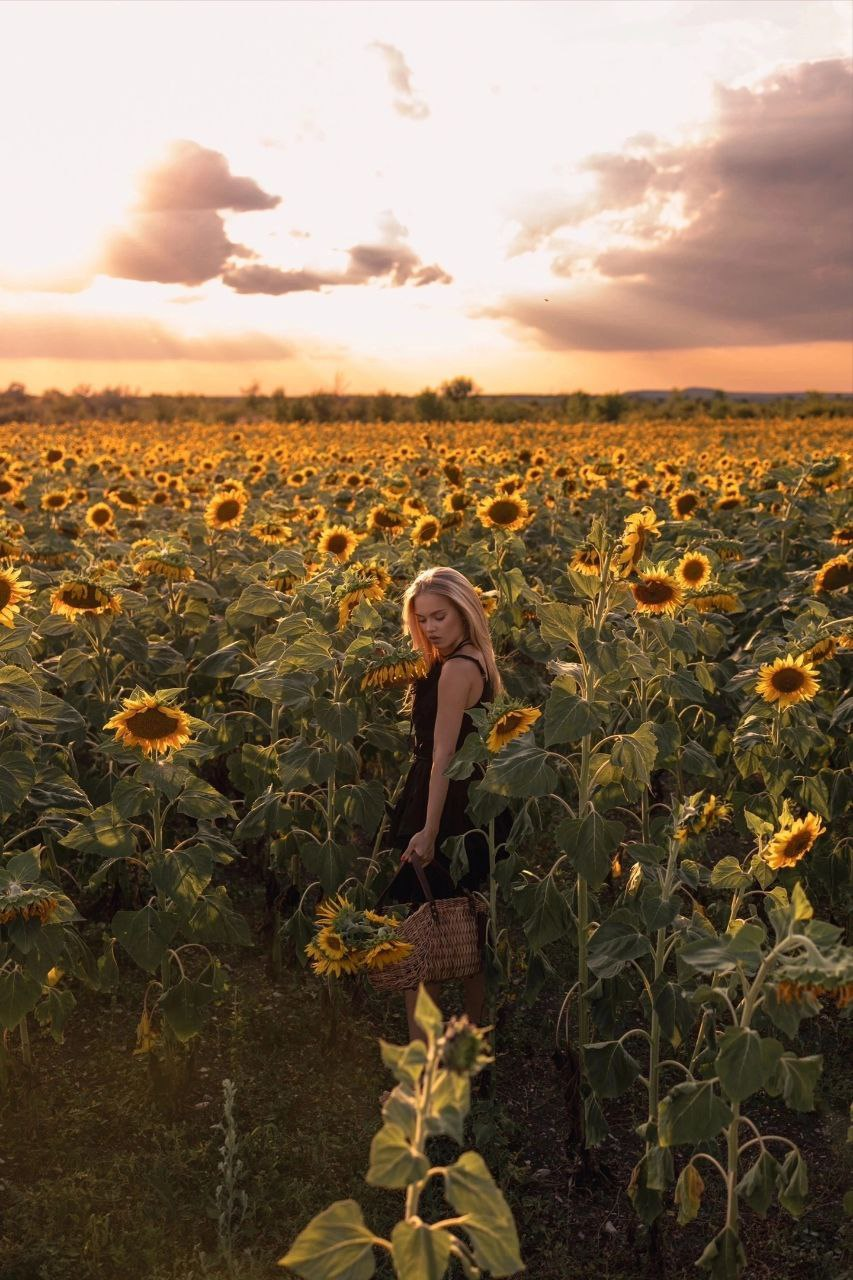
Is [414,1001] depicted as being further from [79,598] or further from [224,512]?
[224,512]

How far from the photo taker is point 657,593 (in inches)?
159

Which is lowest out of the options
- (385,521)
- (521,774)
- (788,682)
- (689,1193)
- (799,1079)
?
(689,1193)

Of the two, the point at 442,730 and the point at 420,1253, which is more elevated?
the point at 442,730

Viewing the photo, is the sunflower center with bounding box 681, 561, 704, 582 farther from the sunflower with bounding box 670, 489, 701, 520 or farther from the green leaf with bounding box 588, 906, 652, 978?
the sunflower with bounding box 670, 489, 701, 520

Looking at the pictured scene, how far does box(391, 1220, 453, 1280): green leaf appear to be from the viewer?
5.01 feet

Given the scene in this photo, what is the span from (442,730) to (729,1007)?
5.19ft

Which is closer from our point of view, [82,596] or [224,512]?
[82,596]

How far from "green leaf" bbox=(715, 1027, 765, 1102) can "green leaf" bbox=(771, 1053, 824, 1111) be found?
0.17 m

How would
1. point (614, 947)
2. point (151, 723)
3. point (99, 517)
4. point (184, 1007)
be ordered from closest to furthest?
point (614, 947) < point (151, 723) < point (184, 1007) < point (99, 517)

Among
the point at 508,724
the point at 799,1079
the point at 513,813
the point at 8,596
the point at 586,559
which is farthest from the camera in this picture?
the point at 586,559

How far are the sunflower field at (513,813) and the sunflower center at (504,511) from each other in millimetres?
25

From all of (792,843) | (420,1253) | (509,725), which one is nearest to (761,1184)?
(792,843)

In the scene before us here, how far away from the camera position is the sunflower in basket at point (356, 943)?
10.5ft

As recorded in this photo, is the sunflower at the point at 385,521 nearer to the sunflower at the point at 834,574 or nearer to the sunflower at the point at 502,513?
the sunflower at the point at 502,513
